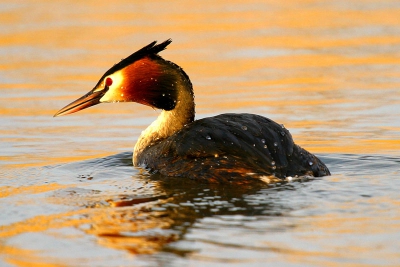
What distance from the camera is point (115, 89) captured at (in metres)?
8.51

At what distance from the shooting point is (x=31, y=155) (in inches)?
361

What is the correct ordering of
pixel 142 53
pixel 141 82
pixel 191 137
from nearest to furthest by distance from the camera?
pixel 191 137 < pixel 142 53 < pixel 141 82

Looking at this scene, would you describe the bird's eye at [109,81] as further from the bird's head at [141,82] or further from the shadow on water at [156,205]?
the shadow on water at [156,205]

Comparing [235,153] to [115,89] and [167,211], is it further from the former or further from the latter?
[115,89]

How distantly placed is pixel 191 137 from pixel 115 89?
1.42 metres

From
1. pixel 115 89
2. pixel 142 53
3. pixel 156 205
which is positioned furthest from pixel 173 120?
pixel 156 205

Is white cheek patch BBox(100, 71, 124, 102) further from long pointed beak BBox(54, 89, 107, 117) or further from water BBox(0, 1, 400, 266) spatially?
water BBox(0, 1, 400, 266)

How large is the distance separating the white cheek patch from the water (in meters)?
0.63

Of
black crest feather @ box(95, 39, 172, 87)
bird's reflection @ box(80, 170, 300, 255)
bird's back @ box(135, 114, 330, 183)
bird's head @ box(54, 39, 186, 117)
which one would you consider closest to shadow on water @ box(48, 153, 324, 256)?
bird's reflection @ box(80, 170, 300, 255)

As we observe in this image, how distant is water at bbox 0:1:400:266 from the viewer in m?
5.47

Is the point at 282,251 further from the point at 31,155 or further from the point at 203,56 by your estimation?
the point at 203,56

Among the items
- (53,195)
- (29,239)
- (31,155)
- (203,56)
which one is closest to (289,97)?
(203,56)

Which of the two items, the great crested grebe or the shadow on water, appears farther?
the great crested grebe

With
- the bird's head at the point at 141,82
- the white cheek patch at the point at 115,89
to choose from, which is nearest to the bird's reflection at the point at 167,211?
the bird's head at the point at 141,82
